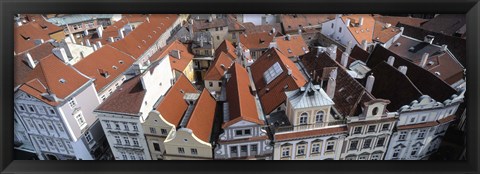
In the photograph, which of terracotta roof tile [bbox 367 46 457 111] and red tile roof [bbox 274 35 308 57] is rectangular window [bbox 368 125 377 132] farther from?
red tile roof [bbox 274 35 308 57]

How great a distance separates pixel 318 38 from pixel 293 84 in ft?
22.9

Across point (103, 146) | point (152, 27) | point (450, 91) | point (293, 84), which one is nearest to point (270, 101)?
point (293, 84)

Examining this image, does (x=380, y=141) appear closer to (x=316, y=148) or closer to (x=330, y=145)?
(x=330, y=145)

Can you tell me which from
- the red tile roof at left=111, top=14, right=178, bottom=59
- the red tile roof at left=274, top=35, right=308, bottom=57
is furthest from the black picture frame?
the red tile roof at left=111, top=14, right=178, bottom=59

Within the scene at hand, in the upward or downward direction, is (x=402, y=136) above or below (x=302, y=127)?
below

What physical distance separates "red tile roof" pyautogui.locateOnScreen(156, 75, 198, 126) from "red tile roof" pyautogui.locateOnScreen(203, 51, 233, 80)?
2.18 meters

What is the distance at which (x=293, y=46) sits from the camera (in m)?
13.1

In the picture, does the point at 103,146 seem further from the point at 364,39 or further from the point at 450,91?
the point at 364,39

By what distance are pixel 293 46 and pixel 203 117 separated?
7449 mm

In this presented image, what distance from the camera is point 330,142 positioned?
6809mm

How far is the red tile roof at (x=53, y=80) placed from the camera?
6.61 metres

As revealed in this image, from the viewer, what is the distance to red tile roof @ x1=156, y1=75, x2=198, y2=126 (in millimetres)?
7254

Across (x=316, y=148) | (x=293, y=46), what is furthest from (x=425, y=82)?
(x=293, y=46)

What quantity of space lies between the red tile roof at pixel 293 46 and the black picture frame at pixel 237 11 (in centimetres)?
827
